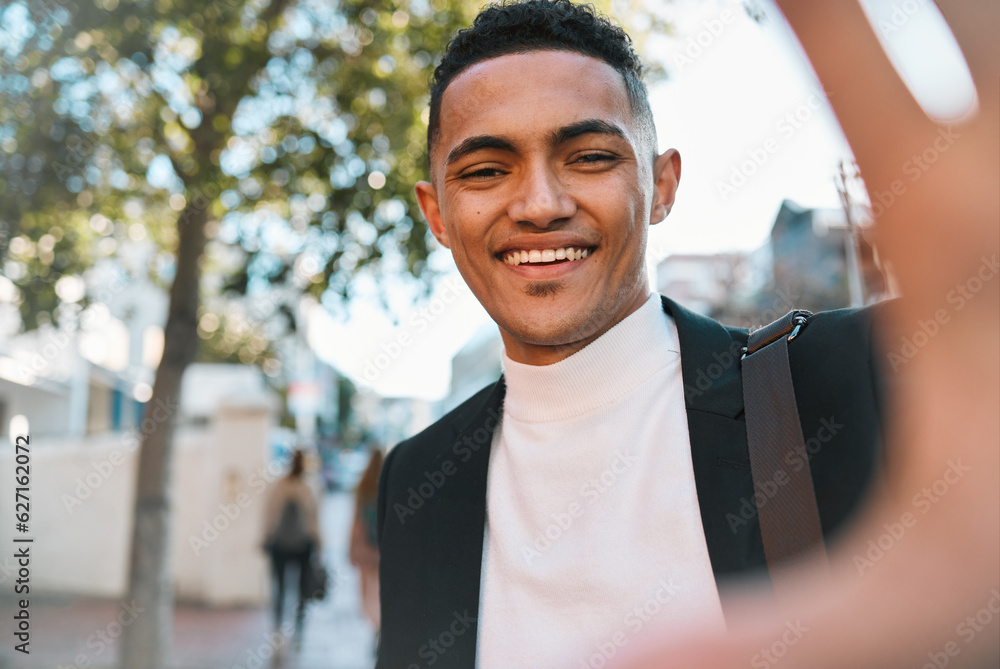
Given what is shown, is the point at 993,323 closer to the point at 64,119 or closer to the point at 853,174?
the point at 853,174

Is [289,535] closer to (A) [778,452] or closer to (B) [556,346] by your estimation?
(B) [556,346]

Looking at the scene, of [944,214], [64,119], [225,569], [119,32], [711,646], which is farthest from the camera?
[225,569]

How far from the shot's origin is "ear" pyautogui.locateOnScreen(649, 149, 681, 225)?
5.80 feet

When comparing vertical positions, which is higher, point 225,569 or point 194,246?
point 194,246

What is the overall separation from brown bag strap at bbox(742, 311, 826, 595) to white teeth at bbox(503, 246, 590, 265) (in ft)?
1.25

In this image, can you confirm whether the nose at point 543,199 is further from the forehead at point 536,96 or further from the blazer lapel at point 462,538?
the blazer lapel at point 462,538

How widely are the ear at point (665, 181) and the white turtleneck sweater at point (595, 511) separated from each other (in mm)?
217

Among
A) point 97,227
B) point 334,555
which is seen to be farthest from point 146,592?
point 334,555

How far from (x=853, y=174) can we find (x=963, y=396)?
0.20m

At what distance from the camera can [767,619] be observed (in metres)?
0.81

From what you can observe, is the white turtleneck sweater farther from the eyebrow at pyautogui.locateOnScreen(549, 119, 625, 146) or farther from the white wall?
the white wall

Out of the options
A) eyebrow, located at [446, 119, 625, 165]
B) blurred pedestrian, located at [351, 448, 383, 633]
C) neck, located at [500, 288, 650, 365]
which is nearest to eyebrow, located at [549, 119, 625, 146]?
eyebrow, located at [446, 119, 625, 165]

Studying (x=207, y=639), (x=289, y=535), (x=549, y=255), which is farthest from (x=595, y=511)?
(x=207, y=639)

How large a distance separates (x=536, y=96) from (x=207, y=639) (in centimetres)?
896
